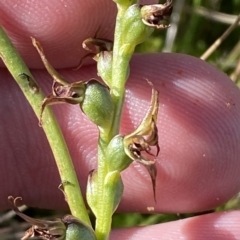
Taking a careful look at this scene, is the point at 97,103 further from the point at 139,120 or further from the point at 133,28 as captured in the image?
the point at 139,120

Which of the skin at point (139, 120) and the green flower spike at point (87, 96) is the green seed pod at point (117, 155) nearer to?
the green flower spike at point (87, 96)

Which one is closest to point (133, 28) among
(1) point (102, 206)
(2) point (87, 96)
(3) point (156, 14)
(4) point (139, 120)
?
(3) point (156, 14)

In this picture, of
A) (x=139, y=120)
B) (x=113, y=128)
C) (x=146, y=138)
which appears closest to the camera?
(x=146, y=138)

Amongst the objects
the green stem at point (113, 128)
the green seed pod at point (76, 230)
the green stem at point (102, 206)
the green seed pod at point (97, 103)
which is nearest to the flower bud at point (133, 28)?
the green stem at point (113, 128)

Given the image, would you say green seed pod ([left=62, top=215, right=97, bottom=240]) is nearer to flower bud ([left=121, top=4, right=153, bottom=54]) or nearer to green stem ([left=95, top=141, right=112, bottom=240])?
green stem ([left=95, top=141, right=112, bottom=240])

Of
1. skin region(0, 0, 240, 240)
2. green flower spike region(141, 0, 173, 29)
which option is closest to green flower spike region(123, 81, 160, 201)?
green flower spike region(141, 0, 173, 29)
